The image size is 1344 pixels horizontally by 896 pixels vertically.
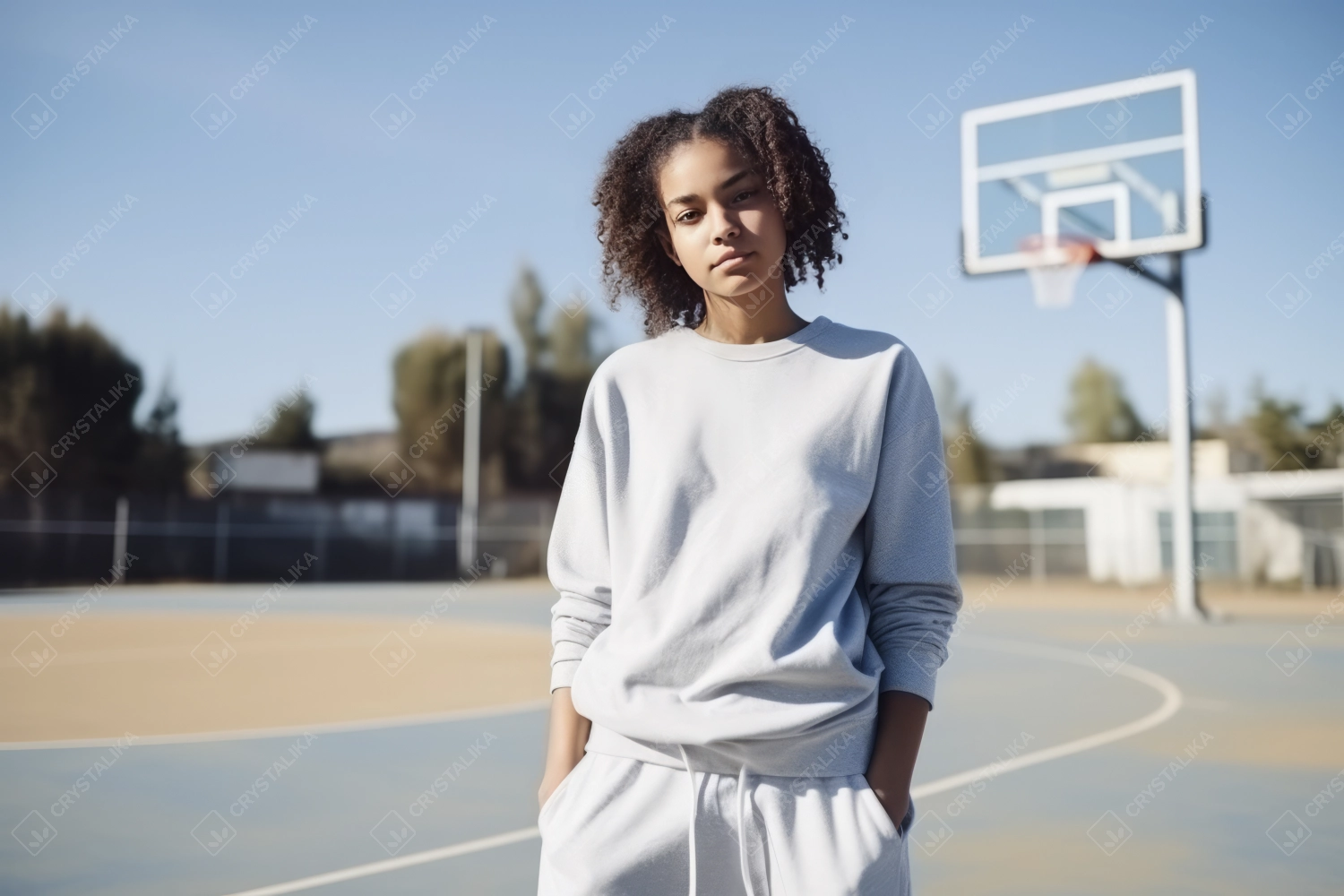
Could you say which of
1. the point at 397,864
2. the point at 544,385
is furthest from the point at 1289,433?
the point at 397,864

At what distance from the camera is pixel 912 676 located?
60.3 inches

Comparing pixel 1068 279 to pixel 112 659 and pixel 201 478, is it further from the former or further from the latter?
pixel 201 478

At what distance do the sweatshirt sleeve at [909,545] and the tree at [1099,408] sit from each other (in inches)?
2308

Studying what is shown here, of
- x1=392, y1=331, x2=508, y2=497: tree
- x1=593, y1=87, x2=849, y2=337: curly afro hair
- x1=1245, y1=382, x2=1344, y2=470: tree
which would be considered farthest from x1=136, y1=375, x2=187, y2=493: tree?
x1=593, y1=87, x2=849, y2=337: curly afro hair

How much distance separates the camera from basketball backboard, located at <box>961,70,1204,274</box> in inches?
559

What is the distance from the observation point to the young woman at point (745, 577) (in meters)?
1.43

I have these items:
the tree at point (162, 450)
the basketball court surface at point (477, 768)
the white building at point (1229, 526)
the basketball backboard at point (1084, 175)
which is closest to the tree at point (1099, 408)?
the white building at point (1229, 526)

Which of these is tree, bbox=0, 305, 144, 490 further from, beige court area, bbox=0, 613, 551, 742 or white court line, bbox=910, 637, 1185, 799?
white court line, bbox=910, 637, 1185, 799

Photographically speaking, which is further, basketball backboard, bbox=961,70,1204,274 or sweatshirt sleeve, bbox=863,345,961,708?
basketball backboard, bbox=961,70,1204,274

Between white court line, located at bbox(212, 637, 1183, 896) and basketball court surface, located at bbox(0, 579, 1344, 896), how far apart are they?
0.06ft

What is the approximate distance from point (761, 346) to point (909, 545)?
13.0 inches

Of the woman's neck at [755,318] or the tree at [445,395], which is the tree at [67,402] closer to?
the tree at [445,395]

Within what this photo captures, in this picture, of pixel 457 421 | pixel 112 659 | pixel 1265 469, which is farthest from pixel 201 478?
pixel 1265 469

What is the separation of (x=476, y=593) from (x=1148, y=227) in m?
15.3
